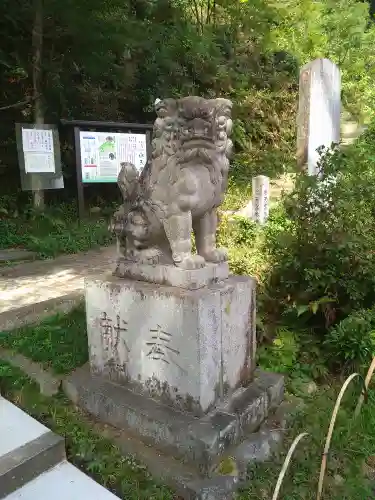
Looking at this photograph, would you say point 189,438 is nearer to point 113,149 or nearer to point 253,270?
point 253,270

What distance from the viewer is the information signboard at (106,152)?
761 cm

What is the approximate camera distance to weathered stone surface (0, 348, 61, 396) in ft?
9.21

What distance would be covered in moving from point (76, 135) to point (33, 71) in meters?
1.52

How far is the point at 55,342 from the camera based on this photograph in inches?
127

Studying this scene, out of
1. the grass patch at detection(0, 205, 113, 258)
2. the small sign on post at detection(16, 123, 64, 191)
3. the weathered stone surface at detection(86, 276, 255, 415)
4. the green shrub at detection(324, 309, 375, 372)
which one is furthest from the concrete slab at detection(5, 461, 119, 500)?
the small sign on post at detection(16, 123, 64, 191)

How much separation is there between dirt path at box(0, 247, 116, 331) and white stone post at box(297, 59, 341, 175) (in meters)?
3.21

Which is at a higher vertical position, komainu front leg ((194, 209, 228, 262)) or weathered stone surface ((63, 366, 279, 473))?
komainu front leg ((194, 209, 228, 262))

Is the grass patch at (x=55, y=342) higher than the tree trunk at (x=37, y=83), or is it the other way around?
the tree trunk at (x=37, y=83)

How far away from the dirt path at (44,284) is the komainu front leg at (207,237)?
6.02ft

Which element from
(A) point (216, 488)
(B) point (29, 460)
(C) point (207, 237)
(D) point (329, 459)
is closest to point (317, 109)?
(C) point (207, 237)

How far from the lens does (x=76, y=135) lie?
7.44 m

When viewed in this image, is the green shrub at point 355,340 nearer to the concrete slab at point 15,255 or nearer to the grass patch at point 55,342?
the grass patch at point 55,342

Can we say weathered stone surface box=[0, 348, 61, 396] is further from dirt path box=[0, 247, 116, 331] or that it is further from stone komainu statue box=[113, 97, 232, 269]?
stone komainu statue box=[113, 97, 232, 269]

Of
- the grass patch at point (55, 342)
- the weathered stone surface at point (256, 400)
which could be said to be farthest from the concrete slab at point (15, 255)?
the weathered stone surface at point (256, 400)
